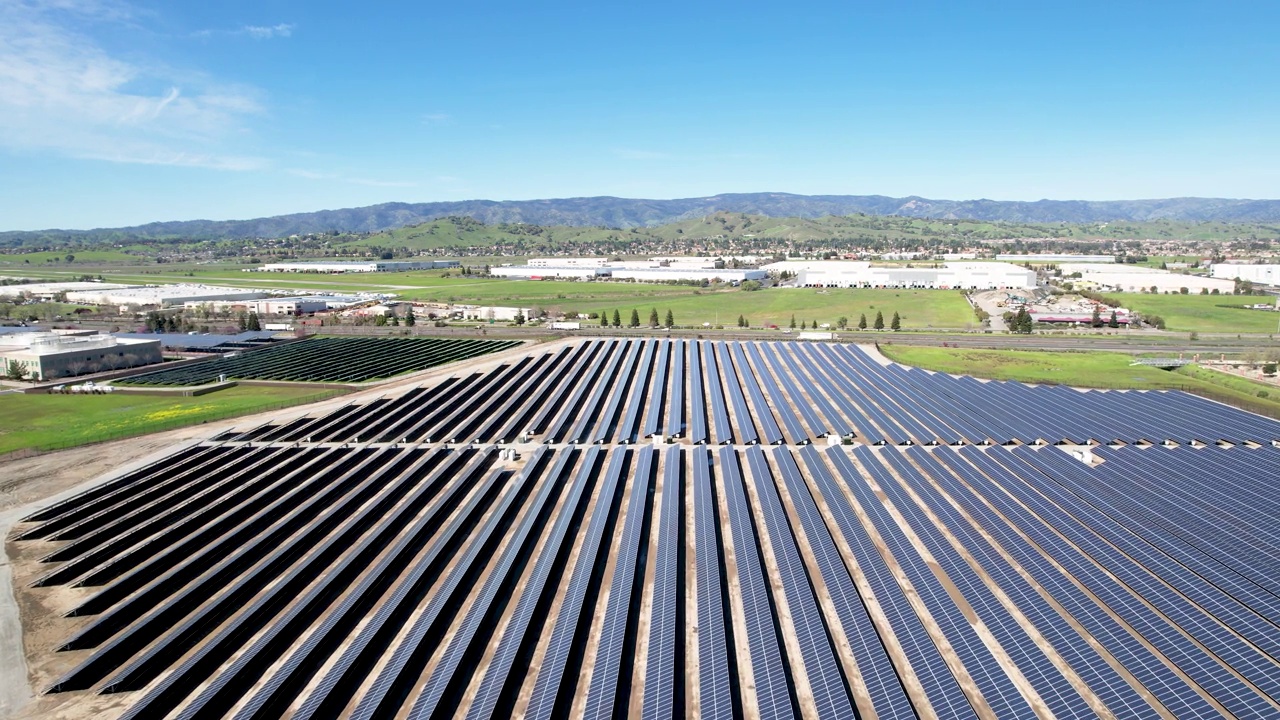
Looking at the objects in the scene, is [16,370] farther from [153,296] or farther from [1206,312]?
[1206,312]

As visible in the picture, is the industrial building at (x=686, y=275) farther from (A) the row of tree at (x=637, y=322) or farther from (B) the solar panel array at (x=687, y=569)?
(B) the solar panel array at (x=687, y=569)

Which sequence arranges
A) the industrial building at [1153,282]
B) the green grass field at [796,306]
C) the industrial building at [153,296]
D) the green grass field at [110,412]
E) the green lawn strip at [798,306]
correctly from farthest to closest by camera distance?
1. the industrial building at [1153,282]
2. the industrial building at [153,296]
3. the green grass field at [796,306]
4. the green lawn strip at [798,306]
5. the green grass field at [110,412]

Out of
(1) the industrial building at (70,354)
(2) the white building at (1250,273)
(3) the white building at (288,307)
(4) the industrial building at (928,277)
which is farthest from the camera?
(4) the industrial building at (928,277)

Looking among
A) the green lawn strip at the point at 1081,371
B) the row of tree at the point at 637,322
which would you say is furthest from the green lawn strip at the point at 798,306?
the green lawn strip at the point at 1081,371

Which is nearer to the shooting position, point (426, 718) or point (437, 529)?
point (426, 718)

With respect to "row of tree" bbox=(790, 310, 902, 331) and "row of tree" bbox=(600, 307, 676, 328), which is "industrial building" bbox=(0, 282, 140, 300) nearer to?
"row of tree" bbox=(600, 307, 676, 328)

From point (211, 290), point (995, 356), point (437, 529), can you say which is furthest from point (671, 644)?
point (211, 290)

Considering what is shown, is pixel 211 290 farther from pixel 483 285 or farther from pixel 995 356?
pixel 995 356
